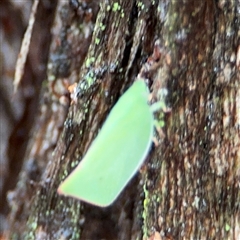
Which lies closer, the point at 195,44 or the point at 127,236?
the point at 195,44

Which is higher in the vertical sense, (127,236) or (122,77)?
(122,77)

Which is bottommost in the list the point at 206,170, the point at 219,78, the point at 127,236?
the point at 127,236

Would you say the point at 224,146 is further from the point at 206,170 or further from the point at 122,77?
the point at 122,77

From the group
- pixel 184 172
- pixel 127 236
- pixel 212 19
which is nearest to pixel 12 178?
pixel 127 236
